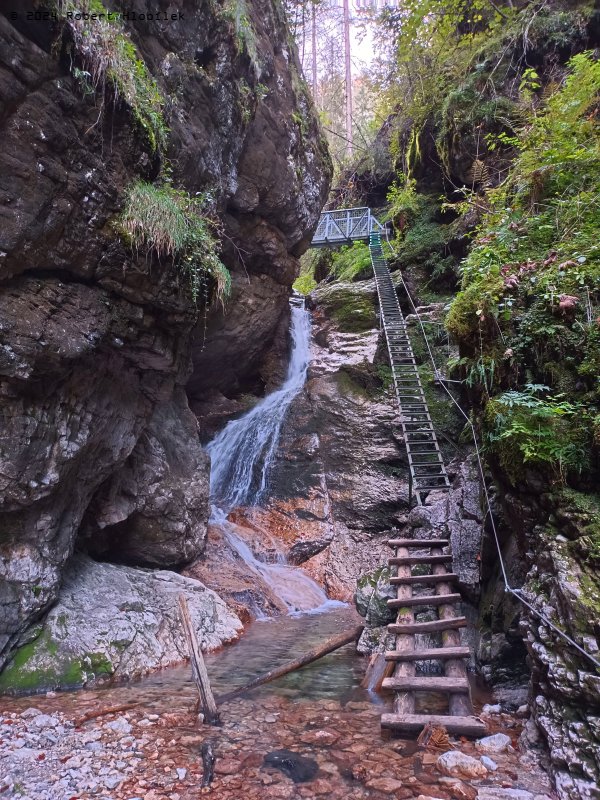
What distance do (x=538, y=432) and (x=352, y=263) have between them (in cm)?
1445

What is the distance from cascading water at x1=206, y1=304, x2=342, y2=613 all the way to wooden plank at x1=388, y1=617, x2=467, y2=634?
3.73 meters

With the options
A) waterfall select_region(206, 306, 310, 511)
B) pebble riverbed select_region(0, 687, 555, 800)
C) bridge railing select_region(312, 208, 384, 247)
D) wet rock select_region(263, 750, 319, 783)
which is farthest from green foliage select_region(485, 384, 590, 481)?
bridge railing select_region(312, 208, 384, 247)

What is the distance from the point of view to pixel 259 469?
A: 1117 cm

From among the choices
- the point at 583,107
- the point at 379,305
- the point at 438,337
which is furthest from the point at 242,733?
the point at 379,305

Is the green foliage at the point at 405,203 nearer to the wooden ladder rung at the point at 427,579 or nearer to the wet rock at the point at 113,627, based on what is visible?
the wooden ladder rung at the point at 427,579

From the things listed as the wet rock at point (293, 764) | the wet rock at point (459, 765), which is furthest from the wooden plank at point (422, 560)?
the wet rock at point (293, 764)

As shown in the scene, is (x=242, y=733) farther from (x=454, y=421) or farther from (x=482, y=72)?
(x=482, y=72)

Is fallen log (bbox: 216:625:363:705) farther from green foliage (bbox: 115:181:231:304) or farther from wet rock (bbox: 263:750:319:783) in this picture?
green foliage (bbox: 115:181:231:304)

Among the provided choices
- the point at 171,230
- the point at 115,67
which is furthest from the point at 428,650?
the point at 115,67

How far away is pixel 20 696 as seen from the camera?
4.44 meters

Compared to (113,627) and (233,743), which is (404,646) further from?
(113,627)

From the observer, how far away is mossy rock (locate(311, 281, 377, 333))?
13539 mm

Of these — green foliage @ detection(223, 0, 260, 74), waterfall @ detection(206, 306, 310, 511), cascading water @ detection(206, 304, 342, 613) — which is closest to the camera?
green foliage @ detection(223, 0, 260, 74)

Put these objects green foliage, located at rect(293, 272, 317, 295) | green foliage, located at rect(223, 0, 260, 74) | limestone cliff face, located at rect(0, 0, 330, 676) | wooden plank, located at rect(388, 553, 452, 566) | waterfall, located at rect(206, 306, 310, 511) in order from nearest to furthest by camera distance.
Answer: limestone cliff face, located at rect(0, 0, 330, 676)
wooden plank, located at rect(388, 553, 452, 566)
green foliage, located at rect(223, 0, 260, 74)
waterfall, located at rect(206, 306, 310, 511)
green foliage, located at rect(293, 272, 317, 295)
